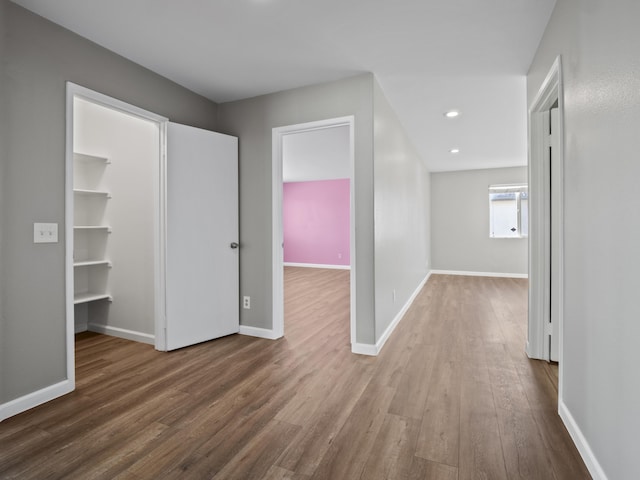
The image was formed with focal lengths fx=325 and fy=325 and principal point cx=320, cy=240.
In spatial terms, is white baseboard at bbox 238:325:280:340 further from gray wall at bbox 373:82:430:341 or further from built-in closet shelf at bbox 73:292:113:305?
built-in closet shelf at bbox 73:292:113:305

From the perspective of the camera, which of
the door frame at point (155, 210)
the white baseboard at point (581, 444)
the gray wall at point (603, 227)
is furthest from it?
the door frame at point (155, 210)

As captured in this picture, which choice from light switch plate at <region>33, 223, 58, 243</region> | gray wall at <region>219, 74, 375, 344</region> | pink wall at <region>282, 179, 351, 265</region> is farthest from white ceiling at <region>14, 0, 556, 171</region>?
pink wall at <region>282, 179, 351, 265</region>

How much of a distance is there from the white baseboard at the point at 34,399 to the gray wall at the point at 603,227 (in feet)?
9.64

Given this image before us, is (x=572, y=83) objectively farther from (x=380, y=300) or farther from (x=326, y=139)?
(x=326, y=139)

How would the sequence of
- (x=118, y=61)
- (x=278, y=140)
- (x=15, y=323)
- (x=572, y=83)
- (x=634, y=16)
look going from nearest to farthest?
(x=634, y=16) < (x=572, y=83) < (x=15, y=323) < (x=118, y=61) < (x=278, y=140)

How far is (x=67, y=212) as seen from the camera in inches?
85.3

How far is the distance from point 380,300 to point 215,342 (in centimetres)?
164

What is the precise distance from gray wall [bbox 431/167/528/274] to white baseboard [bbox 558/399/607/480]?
6012mm

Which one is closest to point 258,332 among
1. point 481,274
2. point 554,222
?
point 554,222

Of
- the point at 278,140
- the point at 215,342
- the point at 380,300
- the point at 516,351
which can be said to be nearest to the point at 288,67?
the point at 278,140

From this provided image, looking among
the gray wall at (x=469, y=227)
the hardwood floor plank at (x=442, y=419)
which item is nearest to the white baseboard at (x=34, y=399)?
the hardwood floor plank at (x=442, y=419)

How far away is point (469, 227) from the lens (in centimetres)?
752

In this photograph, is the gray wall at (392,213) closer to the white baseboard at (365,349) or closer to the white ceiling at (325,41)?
the white baseboard at (365,349)

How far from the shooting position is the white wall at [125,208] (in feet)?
10.2
